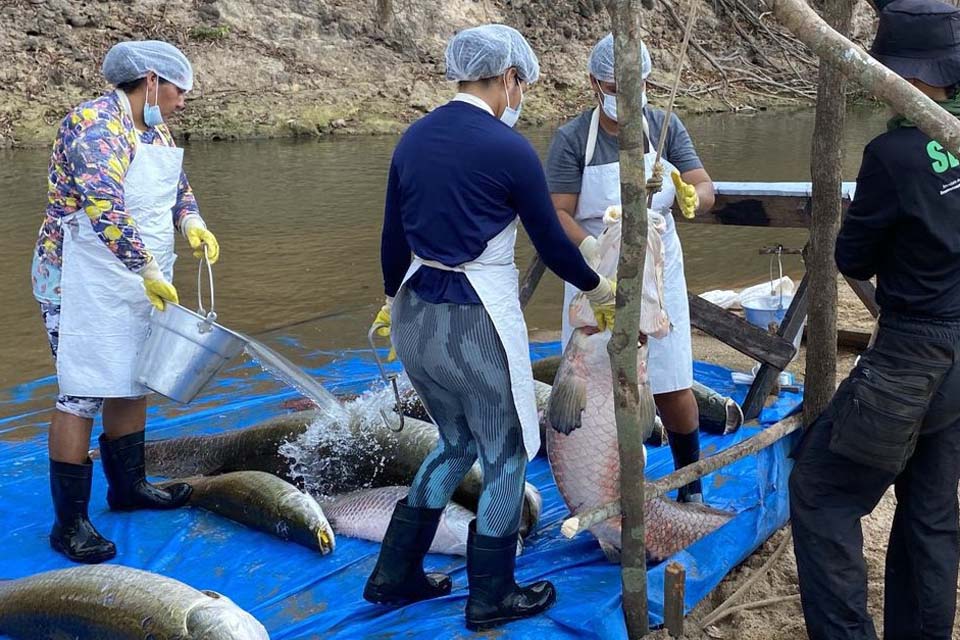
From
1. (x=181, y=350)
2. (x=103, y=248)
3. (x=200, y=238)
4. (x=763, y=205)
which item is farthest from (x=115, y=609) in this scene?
(x=763, y=205)

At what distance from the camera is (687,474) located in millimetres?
3221

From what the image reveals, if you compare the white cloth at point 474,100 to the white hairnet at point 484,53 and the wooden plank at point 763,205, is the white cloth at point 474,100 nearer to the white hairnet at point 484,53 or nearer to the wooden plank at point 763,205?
the white hairnet at point 484,53

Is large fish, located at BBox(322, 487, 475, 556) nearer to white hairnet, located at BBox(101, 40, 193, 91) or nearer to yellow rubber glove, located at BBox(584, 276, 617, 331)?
yellow rubber glove, located at BBox(584, 276, 617, 331)

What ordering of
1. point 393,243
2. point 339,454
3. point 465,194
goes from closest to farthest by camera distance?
point 465,194
point 393,243
point 339,454

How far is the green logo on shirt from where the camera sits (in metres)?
2.52

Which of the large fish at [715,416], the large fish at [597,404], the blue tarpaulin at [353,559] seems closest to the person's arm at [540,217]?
the large fish at [597,404]

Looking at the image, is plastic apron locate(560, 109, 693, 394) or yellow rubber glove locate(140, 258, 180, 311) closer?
yellow rubber glove locate(140, 258, 180, 311)

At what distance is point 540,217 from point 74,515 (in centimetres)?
235

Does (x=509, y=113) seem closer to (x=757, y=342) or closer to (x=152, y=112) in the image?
(x=152, y=112)

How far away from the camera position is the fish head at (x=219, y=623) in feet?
9.27

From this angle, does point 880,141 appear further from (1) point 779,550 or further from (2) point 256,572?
(2) point 256,572

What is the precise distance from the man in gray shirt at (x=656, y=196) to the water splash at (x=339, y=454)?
1.17m

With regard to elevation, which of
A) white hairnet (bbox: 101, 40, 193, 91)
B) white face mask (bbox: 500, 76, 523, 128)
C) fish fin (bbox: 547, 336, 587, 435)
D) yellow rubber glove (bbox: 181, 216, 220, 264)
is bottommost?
fish fin (bbox: 547, 336, 587, 435)

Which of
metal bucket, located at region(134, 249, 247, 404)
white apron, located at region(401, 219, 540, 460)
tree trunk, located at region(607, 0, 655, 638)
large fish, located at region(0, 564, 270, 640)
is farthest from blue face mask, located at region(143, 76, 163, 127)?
tree trunk, located at region(607, 0, 655, 638)
